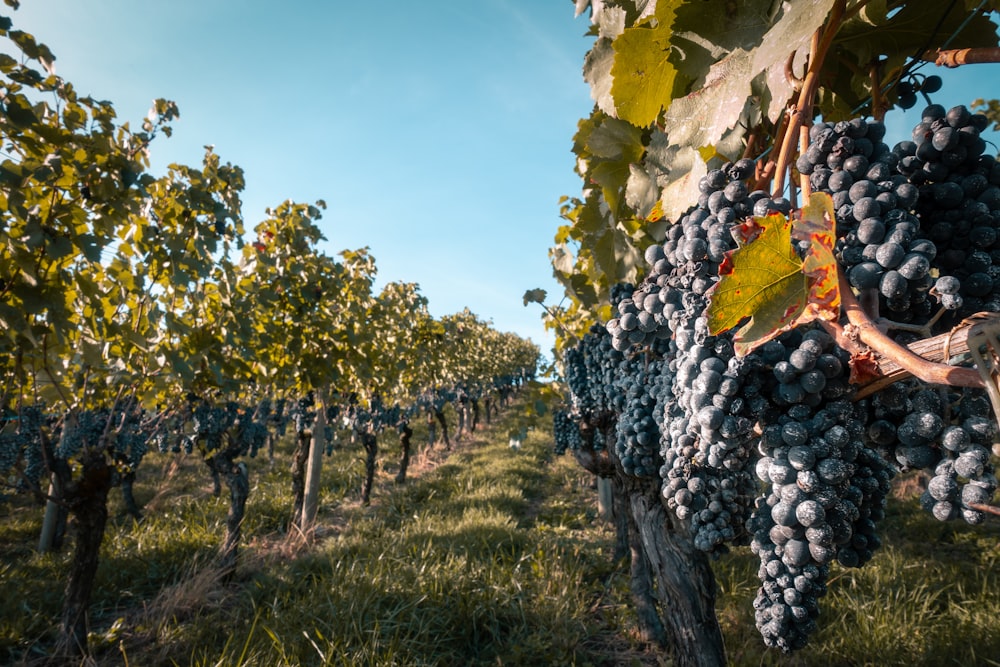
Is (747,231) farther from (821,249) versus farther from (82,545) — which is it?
(82,545)

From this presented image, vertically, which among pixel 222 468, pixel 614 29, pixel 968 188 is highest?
pixel 614 29

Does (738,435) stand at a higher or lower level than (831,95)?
lower

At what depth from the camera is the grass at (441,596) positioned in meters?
4.05

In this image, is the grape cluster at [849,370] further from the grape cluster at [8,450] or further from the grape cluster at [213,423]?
the grape cluster at [8,450]

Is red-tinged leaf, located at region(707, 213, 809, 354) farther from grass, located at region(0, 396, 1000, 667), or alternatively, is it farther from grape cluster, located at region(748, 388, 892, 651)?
grass, located at region(0, 396, 1000, 667)

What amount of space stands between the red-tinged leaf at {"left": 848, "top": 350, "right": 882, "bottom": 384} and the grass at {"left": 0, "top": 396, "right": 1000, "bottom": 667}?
13.1 feet

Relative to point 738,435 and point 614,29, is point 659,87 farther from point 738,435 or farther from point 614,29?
point 738,435

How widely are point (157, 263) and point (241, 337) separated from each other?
0.97 m

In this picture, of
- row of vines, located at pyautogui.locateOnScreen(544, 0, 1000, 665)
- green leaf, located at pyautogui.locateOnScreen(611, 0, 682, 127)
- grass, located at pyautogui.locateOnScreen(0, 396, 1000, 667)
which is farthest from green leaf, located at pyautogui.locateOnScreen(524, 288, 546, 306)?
grass, located at pyautogui.locateOnScreen(0, 396, 1000, 667)

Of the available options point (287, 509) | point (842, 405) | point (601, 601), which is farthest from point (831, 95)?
point (287, 509)

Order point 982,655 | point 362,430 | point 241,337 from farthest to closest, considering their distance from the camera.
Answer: point 362,430 < point 241,337 < point 982,655

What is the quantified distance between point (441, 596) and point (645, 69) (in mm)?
5016

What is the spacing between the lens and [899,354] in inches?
28.4

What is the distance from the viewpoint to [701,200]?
1188 mm
